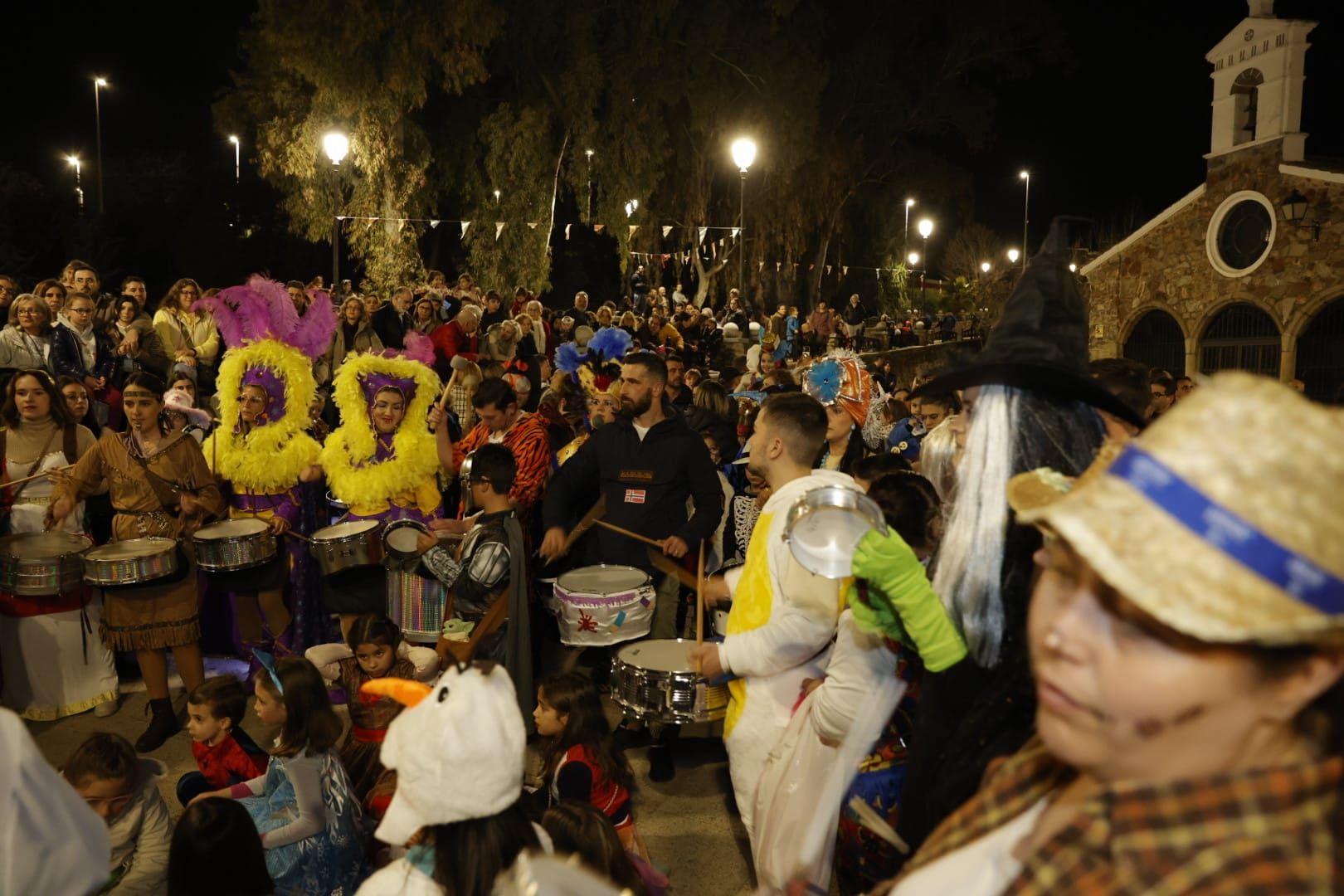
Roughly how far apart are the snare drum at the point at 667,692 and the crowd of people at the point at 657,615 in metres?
0.02

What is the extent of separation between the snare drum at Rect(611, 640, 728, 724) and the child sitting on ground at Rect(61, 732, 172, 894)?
2.00 metres

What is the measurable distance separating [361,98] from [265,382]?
16.0 m

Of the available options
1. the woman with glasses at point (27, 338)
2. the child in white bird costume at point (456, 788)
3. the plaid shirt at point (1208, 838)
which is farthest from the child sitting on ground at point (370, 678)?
the woman with glasses at point (27, 338)

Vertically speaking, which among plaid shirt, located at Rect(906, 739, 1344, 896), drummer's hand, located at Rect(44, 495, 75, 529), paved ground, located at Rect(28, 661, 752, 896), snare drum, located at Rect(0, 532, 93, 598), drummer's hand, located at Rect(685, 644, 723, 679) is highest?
plaid shirt, located at Rect(906, 739, 1344, 896)

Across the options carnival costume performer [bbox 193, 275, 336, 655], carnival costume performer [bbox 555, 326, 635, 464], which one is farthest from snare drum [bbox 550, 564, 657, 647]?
carnival costume performer [bbox 555, 326, 635, 464]

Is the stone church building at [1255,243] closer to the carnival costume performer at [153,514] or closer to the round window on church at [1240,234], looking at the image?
the round window on church at [1240,234]

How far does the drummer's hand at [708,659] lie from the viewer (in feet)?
11.3

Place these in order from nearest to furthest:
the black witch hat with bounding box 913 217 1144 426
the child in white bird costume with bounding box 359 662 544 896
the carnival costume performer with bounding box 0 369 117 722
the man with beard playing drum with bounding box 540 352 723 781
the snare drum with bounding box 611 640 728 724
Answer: the black witch hat with bounding box 913 217 1144 426
the child in white bird costume with bounding box 359 662 544 896
the snare drum with bounding box 611 640 728 724
the man with beard playing drum with bounding box 540 352 723 781
the carnival costume performer with bounding box 0 369 117 722

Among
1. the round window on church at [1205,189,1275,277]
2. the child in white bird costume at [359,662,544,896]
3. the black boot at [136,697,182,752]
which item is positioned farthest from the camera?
the round window on church at [1205,189,1275,277]

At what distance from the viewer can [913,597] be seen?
2041 millimetres

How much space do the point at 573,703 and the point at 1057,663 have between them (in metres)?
3.45

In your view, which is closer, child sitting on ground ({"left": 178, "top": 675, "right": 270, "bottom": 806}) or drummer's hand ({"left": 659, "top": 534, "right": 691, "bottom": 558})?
child sitting on ground ({"left": 178, "top": 675, "right": 270, "bottom": 806})

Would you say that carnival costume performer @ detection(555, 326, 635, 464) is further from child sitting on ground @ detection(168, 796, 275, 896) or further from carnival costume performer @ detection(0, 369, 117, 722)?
child sitting on ground @ detection(168, 796, 275, 896)

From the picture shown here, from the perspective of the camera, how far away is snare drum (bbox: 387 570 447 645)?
5684 millimetres
